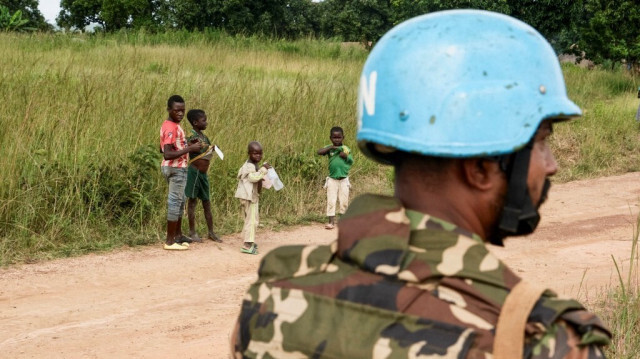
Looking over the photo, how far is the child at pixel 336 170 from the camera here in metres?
8.81

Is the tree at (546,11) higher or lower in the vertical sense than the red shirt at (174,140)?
higher

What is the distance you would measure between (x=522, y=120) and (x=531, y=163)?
0.32 feet

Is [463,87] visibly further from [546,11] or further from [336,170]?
[546,11]

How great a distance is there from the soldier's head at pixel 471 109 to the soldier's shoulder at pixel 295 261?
0.18 meters

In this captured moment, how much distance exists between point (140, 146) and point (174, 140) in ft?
3.26

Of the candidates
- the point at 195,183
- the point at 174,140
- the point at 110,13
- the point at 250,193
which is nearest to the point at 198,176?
the point at 195,183

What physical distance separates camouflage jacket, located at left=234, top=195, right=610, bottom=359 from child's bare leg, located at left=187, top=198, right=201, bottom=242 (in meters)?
6.70

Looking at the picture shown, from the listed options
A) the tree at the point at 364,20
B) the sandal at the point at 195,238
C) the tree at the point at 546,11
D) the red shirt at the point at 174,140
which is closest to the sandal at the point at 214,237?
the sandal at the point at 195,238

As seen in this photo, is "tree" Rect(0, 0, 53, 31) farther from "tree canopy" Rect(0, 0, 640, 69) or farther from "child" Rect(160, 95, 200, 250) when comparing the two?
"child" Rect(160, 95, 200, 250)

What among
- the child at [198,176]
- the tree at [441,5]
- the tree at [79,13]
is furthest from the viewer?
the tree at [79,13]

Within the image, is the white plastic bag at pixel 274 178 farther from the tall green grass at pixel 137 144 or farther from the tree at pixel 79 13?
the tree at pixel 79 13

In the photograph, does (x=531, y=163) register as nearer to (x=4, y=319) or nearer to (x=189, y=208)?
(x=4, y=319)

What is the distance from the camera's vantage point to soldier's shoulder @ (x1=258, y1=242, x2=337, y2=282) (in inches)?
59.9

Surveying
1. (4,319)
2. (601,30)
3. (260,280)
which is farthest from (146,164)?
(601,30)
